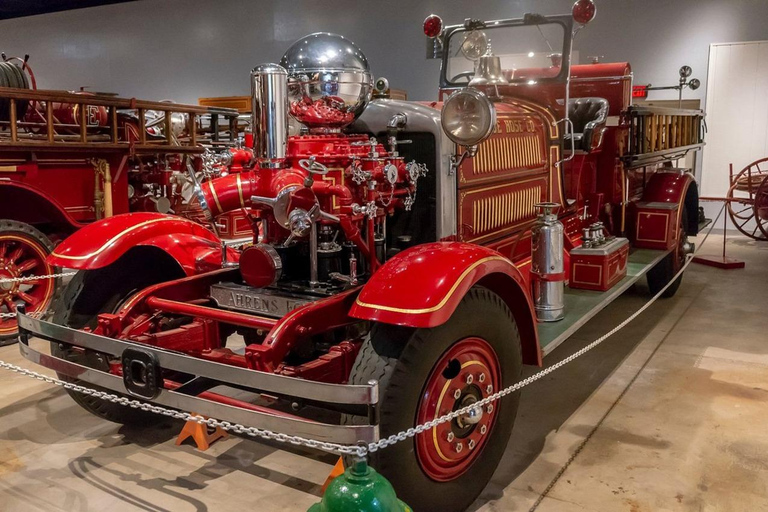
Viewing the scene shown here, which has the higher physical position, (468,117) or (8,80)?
(8,80)

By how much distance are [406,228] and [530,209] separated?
1246 millimetres

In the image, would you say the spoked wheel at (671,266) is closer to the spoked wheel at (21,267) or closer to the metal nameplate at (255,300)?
the metal nameplate at (255,300)

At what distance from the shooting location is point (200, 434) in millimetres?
3154

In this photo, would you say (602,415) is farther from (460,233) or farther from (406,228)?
(406,228)

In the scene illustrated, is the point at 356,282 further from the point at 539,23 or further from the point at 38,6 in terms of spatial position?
the point at 38,6

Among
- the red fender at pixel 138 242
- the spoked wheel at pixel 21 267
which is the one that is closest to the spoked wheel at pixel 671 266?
the red fender at pixel 138 242

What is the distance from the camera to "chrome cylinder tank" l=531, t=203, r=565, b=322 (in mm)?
3426

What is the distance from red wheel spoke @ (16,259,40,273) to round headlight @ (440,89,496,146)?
3512mm

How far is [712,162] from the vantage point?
33.8ft

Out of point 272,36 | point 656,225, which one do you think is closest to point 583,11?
point 656,225

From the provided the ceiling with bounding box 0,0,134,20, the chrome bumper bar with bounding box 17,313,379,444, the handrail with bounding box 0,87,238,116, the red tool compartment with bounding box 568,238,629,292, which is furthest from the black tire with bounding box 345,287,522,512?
the ceiling with bounding box 0,0,134,20

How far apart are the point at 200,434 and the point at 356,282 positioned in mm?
1054

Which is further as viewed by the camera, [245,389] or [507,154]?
[507,154]

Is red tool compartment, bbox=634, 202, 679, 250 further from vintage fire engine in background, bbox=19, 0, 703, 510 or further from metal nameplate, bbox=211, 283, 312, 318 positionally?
metal nameplate, bbox=211, 283, 312, 318
